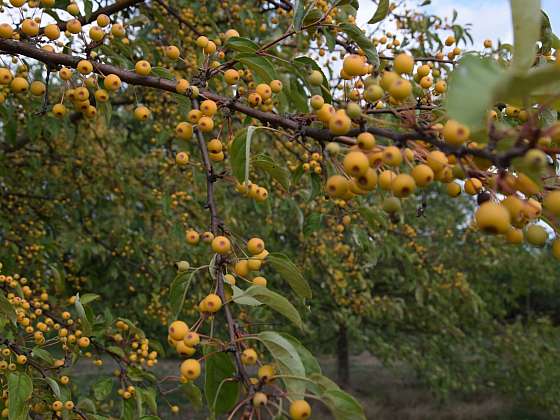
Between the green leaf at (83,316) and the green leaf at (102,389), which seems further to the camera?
the green leaf at (102,389)

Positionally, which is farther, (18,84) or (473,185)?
(18,84)

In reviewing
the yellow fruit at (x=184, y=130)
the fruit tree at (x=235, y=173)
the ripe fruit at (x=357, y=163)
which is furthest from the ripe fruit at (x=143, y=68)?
the ripe fruit at (x=357, y=163)

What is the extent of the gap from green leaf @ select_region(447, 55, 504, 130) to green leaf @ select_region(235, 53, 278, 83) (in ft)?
3.14

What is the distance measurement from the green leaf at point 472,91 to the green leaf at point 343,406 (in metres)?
0.59

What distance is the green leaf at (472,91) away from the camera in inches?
27.0

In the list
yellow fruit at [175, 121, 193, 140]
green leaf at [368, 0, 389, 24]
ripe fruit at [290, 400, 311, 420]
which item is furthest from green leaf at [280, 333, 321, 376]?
green leaf at [368, 0, 389, 24]

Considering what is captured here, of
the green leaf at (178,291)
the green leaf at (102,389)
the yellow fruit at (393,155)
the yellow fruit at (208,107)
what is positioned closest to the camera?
the yellow fruit at (393,155)

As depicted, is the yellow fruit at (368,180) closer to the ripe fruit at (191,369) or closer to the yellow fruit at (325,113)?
the yellow fruit at (325,113)

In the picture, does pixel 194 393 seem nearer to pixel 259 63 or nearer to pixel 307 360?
pixel 307 360

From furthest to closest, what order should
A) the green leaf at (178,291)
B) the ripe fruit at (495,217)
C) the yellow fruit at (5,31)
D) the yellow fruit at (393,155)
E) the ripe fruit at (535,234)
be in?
the yellow fruit at (5,31) → the green leaf at (178,291) → the ripe fruit at (535,234) → the yellow fruit at (393,155) → the ripe fruit at (495,217)

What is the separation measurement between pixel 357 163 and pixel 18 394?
1.45 m

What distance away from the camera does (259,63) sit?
5.28 feet

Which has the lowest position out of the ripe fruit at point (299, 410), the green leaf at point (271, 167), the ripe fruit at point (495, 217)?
the ripe fruit at point (299, 410)

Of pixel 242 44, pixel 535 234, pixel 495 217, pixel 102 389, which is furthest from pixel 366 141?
pixel 102 389
